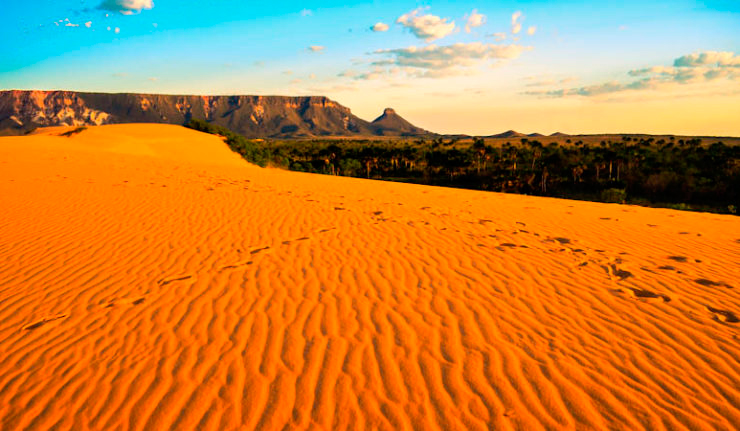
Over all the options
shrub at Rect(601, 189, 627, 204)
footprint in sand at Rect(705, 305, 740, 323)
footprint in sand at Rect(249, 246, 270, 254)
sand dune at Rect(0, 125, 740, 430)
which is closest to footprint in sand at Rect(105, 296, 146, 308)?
sand dune at Rect(0, 125, 740, 430)

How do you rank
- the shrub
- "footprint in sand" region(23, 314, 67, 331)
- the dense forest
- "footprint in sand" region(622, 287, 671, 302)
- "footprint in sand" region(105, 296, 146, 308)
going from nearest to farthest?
"footprint in sand" region(23, 314, 67, 331)
"footprint in sand" region(105, 296, 146, 308)
"footprint in sand" region(622, 287, 671, 302)
the shrub
the dense forest

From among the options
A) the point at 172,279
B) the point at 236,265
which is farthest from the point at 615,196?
the point at 172,279

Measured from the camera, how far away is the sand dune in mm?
2750

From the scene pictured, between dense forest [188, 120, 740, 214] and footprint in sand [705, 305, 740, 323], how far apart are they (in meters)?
20.5

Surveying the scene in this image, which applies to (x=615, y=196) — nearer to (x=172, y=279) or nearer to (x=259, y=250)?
(x=259, y=250)

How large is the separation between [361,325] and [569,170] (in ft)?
148

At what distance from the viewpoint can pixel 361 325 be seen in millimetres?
3920

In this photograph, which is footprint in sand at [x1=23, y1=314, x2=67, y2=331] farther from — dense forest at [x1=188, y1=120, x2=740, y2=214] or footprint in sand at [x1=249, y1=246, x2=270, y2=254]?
dense forest at [x1=188, y1=120, x2=740, y2=214]

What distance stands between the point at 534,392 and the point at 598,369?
2.37 ft

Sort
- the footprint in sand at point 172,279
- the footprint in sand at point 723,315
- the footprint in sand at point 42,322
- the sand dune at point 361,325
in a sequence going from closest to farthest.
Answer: the sand dune at point 361,325 < the footprint in sand at point 42,322 < the footprint in sand at point 723,315 < the footprint in sand at point 172,279

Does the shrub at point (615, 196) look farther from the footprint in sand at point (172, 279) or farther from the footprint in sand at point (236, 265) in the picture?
the footprint in sand at point (172, 279)

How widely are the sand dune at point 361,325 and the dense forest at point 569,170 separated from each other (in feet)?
67.6

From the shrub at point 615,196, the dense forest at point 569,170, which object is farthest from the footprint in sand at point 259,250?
the shrub at point 615,196

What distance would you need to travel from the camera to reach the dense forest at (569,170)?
99.2ft
